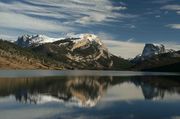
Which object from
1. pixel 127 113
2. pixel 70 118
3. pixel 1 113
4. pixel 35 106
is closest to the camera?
pixel 70 118

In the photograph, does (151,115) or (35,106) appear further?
(35,106)

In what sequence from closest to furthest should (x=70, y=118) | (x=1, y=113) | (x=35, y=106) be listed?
1. (x=70, y=118)
2. (x=1, y=113)
3. (x=35, y=106)

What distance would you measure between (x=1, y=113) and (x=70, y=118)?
1016 cm

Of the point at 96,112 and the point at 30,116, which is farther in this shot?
A: the point at 96,112

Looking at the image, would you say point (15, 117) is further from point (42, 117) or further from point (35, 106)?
point (35, 106)

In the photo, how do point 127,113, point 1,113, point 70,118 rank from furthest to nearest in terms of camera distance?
point 127,113 → point 1,113 → point 70,118

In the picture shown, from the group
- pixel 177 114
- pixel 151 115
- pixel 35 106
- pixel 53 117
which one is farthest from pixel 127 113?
pixel 35 106

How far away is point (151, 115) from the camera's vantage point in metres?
48.0

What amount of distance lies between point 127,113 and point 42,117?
525 inches

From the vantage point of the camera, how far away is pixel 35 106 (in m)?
56.2

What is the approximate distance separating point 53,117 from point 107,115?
26.1 ft

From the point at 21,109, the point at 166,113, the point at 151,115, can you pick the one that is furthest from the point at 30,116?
the point at 166,113

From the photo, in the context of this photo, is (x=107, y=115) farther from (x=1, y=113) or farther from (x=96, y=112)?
(x=1, y=113)

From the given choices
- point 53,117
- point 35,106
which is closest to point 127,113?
point 53,117
